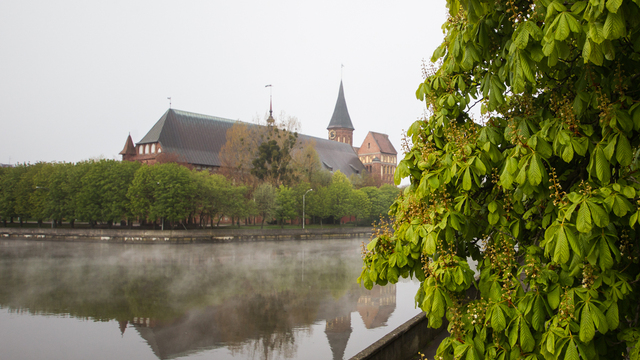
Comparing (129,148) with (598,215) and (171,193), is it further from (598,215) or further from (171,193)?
(598,215)

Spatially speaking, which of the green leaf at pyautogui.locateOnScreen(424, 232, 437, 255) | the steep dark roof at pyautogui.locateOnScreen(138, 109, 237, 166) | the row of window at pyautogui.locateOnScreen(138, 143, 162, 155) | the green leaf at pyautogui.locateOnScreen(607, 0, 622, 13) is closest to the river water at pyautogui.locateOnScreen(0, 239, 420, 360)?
the green leaf at pyautogui.locateOnScreen(424, 232, 437, 255)

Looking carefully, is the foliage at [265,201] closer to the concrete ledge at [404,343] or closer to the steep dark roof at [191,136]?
the steep dark roof at [191,136]

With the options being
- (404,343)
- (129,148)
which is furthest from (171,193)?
(404,343)

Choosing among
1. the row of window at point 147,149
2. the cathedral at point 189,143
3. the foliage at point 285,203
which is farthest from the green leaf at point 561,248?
the row of window at point 147,149

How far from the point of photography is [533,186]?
3029 mm

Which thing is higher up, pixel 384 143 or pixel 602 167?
pixel 384 143

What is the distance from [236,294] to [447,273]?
17453 mm

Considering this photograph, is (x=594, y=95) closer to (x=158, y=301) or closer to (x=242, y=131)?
(x=158, y=301)

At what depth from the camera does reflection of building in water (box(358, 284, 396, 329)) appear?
16.1 meters

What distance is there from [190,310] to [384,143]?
328ft

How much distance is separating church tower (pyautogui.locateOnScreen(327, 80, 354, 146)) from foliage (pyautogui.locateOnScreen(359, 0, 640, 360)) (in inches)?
4217

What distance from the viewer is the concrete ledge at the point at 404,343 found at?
25.5 feet

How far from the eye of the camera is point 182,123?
244 ft

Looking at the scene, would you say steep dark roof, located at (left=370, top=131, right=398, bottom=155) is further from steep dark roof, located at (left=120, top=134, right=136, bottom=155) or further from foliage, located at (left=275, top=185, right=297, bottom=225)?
steep dark roof, located at (left=120, top=134, right=136, bottom=155)
